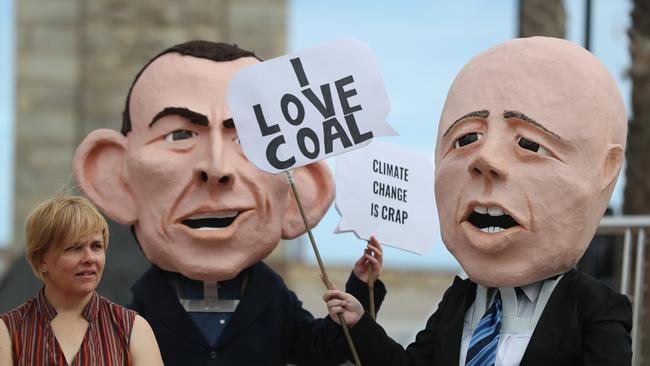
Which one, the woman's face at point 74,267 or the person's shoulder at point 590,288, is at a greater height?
the woman's face at point 74,267

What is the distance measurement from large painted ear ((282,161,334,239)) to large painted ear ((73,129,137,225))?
64cm

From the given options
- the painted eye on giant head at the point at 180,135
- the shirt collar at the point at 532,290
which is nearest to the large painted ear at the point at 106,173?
the painted eye on giant head at the point at 180,135

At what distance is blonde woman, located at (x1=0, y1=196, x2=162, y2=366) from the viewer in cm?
415

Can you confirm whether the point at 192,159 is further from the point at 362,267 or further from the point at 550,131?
the point at 550,131

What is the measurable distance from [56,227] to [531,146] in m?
1.62

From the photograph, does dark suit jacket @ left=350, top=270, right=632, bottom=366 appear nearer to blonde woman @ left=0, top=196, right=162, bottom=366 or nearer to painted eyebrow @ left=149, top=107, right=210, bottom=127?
blonde woman @ left=0, top=196, right=162, bottom=366

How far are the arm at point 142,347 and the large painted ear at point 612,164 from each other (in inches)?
64.2

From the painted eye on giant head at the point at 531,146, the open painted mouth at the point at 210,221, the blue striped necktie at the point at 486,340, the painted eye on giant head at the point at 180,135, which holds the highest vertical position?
the painted eye on giant head at the point at 531,146

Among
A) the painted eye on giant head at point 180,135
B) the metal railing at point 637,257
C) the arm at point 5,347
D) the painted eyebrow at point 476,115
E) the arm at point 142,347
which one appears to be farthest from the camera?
the metal railing at point 637,257

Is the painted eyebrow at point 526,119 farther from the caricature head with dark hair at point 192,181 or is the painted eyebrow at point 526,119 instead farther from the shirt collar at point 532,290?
the caricature head with dark hair at point 192,181

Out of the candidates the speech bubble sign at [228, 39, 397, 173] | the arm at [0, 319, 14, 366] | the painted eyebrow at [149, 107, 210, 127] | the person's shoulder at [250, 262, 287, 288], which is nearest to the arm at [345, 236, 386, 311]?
the person's shoulder at [250, 262, 287, 288]

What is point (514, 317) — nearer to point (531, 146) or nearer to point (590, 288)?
point (590, 288)

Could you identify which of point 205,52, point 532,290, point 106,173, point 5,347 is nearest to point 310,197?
point 205,52

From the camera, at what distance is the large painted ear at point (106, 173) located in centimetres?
523
